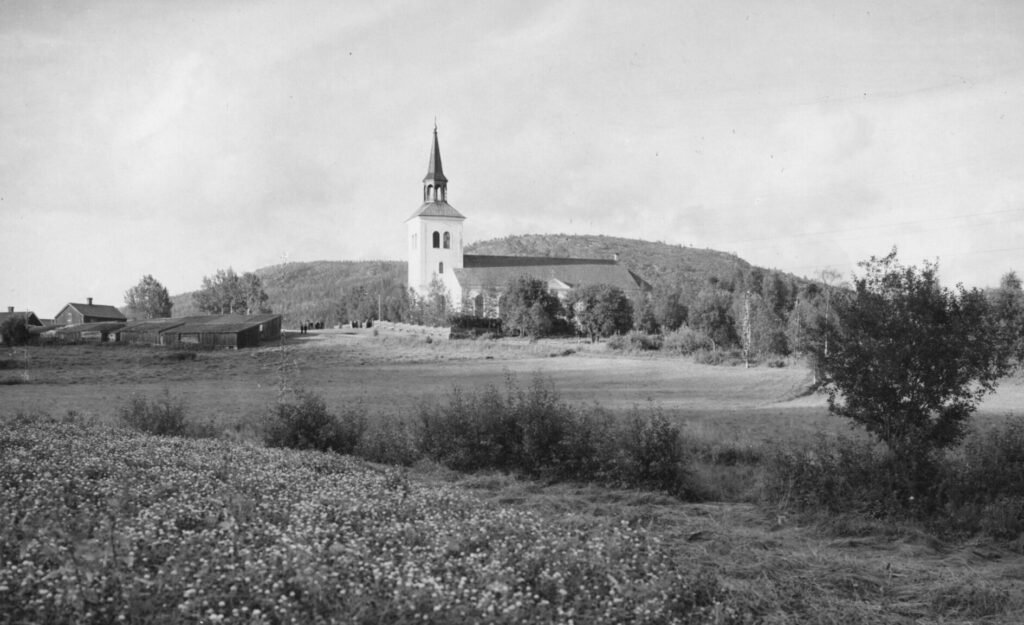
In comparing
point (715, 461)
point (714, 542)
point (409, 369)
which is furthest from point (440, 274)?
point (714, 542)

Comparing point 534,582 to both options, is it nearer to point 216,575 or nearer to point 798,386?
point 216,575

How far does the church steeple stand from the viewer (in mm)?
128250

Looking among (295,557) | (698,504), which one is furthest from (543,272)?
(295,557)

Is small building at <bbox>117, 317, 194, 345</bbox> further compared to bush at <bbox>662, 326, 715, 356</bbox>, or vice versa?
small building at <bbox>117, 317, 194, 345</bbox>

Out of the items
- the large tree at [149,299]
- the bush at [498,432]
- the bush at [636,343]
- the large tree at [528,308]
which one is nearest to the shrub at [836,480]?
the bush at [498,432]

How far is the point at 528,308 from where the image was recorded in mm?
86438

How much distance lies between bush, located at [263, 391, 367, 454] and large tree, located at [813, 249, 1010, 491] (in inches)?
521

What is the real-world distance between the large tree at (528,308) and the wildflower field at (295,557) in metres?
73.2

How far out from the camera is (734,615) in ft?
25.8

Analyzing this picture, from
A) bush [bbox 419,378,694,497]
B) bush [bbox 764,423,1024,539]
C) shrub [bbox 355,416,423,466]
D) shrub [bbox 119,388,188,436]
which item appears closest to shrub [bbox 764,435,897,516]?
bush [bbox 764,423,1024,539]

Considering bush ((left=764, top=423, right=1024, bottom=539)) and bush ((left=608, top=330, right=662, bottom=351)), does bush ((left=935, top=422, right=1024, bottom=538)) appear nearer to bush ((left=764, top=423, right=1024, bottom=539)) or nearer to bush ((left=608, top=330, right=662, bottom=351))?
bush ((left=764, top=423, right=1024, bottom=539))

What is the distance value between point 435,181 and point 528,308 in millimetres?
50978

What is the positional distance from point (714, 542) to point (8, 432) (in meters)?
14.8

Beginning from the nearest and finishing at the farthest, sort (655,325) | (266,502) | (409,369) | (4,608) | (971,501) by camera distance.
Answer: (4,608) → (266,502) → (971,501) → (409,369) → (655,325)
